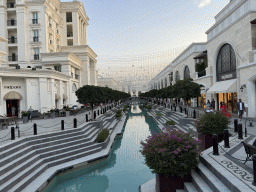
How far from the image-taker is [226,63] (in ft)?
69.9

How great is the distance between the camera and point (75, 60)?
3709cm

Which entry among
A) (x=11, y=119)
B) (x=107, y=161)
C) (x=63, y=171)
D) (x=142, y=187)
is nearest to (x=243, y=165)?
(x=142, y=187)

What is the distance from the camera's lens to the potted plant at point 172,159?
5.90 m

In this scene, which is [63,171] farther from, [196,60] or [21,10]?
[21,10]

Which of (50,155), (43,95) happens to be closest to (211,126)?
(50,155)

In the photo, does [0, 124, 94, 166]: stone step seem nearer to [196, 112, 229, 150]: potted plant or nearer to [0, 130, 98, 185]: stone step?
[0, 130, 98, 185]: stone step

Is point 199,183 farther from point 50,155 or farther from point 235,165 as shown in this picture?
point 50,155

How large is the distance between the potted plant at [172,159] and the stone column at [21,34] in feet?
111

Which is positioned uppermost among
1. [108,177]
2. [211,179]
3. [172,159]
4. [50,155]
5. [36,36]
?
[36,36]

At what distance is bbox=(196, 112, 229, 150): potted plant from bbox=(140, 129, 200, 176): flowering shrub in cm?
340

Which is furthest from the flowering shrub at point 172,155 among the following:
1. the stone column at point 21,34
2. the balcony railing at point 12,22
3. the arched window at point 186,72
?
the balcony railing at point 12,22

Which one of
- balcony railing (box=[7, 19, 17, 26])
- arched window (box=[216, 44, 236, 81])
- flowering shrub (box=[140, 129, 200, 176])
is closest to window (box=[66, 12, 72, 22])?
balcony railing (box=[7, 19, 17, 26])

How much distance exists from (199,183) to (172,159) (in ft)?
3.58

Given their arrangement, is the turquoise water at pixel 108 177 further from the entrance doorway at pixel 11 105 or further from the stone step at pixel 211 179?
the entrance doorway at pixel 11 105
